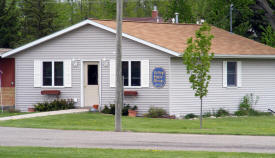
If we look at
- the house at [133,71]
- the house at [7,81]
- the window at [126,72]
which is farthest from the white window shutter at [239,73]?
the house at [7,81]

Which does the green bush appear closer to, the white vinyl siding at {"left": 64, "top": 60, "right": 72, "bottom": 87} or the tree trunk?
the white vinyl siding at {"left": 64, "top": 60, "right": 72, "bottom": 87}

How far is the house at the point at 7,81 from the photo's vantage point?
2583 cm

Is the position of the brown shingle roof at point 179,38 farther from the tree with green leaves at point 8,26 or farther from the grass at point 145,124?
the tree with green leaves at point 8,26

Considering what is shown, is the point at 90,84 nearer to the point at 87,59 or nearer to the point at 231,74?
the point at 87,59

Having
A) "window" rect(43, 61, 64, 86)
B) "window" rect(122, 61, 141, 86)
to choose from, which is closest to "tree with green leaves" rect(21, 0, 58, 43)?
"window" rect(43, 61, 64, 86)

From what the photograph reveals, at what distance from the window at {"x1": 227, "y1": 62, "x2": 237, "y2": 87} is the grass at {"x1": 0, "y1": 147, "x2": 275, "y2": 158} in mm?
12398

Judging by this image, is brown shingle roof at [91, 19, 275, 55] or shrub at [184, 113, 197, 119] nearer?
shrub at [184, 113, 197, 119]

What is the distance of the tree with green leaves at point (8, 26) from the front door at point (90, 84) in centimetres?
2024

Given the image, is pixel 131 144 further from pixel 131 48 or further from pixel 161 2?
pixel 161 2

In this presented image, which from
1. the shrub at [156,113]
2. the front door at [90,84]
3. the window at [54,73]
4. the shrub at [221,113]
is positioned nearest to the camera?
the shrub at [156,113]

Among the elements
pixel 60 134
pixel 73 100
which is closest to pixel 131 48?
pixel 73 100

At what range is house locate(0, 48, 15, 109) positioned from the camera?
1017 inches

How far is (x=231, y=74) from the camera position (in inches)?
965

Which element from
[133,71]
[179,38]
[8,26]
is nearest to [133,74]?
[133,71]
